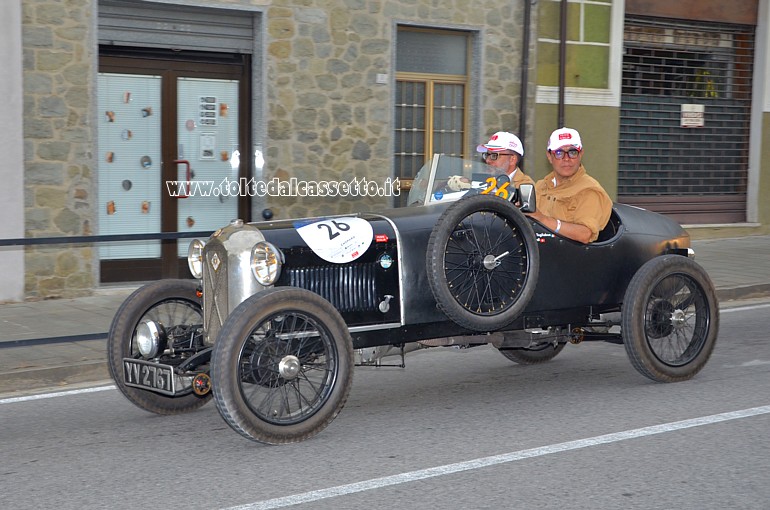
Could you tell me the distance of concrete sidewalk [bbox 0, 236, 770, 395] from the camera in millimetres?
7480

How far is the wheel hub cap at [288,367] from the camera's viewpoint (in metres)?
5.38

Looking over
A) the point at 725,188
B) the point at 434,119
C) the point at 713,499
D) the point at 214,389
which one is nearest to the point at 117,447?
the point at 214,389

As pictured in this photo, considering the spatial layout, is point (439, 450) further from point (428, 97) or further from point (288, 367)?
point (428, 97)

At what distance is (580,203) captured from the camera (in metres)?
6.74

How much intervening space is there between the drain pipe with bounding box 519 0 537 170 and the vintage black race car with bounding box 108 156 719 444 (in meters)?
7.68

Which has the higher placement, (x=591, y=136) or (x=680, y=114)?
(x=680, y=114)

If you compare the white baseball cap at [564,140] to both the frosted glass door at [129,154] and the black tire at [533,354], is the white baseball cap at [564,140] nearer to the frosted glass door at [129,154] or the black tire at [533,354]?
the black tire at [533,354]

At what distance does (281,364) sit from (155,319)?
1073 mm

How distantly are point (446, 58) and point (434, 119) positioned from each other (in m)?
0.85

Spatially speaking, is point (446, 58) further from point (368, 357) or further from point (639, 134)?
point (368, 357)

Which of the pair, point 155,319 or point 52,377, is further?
point 52,377

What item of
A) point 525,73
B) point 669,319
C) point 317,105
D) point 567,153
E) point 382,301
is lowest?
point 669,319

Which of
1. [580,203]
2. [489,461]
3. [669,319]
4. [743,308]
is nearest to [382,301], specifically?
[489,461]

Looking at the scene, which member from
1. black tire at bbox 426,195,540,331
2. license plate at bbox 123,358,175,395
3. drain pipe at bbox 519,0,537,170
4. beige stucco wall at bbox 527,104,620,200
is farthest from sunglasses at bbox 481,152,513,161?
beige stucco wall at bbox 527,104,620,200
